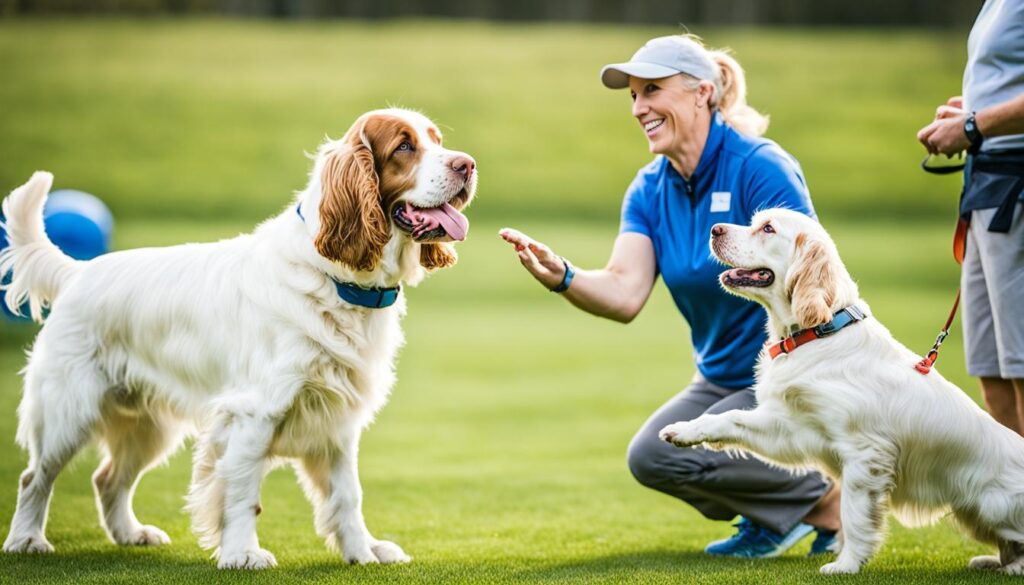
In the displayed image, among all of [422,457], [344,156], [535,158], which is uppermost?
[344,156]

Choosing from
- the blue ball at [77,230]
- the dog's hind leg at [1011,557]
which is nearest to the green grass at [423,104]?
the blue ball at [77,230]

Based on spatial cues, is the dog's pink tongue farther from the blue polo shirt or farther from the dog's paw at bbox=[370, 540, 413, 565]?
the dog's paw at bbox=[370, 540, 413, 565]

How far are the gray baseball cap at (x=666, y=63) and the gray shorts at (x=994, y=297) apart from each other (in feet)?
4.40

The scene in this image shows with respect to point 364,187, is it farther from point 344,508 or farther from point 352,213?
point 344,508

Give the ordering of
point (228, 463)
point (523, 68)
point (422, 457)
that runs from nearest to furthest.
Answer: point (228, 463)
point (422, 457)
point (523, 68)

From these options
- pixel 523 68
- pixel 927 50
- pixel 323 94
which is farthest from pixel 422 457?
pixel 927 50

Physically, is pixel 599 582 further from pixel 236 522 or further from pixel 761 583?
pixel 236 522

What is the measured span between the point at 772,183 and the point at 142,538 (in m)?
3.17

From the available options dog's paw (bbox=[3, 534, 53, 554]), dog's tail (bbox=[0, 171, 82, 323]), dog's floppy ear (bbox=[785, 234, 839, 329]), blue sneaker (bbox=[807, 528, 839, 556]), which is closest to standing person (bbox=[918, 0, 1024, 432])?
dog's floppy ear (bbox=[785, 234, 839, 329])

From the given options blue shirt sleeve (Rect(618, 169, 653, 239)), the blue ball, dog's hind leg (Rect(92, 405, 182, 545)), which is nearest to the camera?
dog's hind leg (Rect(92, 405, 182, 545))

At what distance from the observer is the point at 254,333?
443cm

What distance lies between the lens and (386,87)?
3412 cm

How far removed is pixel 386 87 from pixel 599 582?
31.2 m

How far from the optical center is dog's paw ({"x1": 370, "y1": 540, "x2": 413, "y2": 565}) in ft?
15.3
